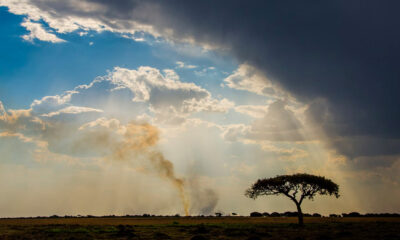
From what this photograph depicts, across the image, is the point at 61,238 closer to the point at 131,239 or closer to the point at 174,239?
the point at 131,239

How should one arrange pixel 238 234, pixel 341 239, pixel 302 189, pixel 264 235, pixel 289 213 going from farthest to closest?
pixel 289 213, pixel 302 189, pixel 238 234, pixel 264 235, pixel 341 239

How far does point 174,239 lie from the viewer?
42156 millimetres

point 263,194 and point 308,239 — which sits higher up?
point 263,194

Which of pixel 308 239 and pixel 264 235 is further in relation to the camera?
pixel 264 235

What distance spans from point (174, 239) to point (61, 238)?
15335 millimetres

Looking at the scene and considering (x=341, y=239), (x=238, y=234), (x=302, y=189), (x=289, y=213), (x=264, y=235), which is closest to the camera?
(x=341, y=239)

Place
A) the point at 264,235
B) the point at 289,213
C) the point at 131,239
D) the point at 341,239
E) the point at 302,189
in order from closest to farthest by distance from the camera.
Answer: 1. the point at 341,239
2. the point at 131,239
3. the point at 264,235
4. the point at 302,189
5. the point at 289,213

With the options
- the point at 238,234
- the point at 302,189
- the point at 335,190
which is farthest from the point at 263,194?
the point at 238,234

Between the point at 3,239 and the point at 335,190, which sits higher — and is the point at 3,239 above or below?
below

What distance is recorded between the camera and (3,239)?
42688mm

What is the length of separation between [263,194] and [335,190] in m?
17.9

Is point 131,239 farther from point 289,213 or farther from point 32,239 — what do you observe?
point 289,213

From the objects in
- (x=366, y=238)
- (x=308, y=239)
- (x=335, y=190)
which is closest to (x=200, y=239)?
(x=308, y=239)

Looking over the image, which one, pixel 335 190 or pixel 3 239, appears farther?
pixel 335 190
